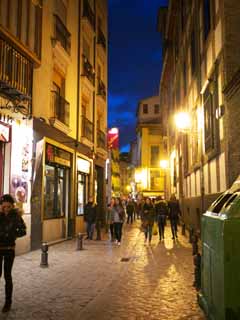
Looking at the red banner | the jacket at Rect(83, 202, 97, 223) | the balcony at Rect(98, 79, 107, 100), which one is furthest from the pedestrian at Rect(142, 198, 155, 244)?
the red banner

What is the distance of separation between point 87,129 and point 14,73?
1042 centimetres

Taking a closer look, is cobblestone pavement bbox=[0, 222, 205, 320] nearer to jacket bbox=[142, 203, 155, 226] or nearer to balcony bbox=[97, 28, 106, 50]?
jacket bbox=[142, 203, 155, 226]

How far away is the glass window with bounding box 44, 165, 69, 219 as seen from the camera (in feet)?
57.5

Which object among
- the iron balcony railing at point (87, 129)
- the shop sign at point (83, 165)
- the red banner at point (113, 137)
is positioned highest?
the red banner at point (113, 137)

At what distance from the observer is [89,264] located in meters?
11.9

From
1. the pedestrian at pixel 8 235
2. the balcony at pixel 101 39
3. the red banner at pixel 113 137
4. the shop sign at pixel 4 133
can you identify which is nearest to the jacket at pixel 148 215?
the shop sign at pixel 4 133

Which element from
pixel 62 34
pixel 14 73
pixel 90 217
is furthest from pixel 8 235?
pixel 62 34

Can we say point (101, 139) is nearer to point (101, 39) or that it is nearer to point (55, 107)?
point (101, 39)

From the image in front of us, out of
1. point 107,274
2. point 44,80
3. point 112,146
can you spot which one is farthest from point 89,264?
point 112,146

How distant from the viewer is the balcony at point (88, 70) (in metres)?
23.3

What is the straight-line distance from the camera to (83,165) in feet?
76.2

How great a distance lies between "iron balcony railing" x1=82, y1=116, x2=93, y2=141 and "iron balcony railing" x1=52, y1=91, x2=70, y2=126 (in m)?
2.98

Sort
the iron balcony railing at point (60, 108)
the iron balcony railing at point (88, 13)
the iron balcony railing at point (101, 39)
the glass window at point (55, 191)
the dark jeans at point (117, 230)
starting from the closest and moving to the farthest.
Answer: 1. the glass window at point (55, 191)
2. the dark jeans at point (117, 230)
3. the iron balcony railing at point (60, 108)
4. the iron balcony railing at point (88, 13)
5. the iron balcony railing at point (101, 39)

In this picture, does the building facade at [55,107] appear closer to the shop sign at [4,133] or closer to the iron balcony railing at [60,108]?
the iron balcony railing at [60,108]
